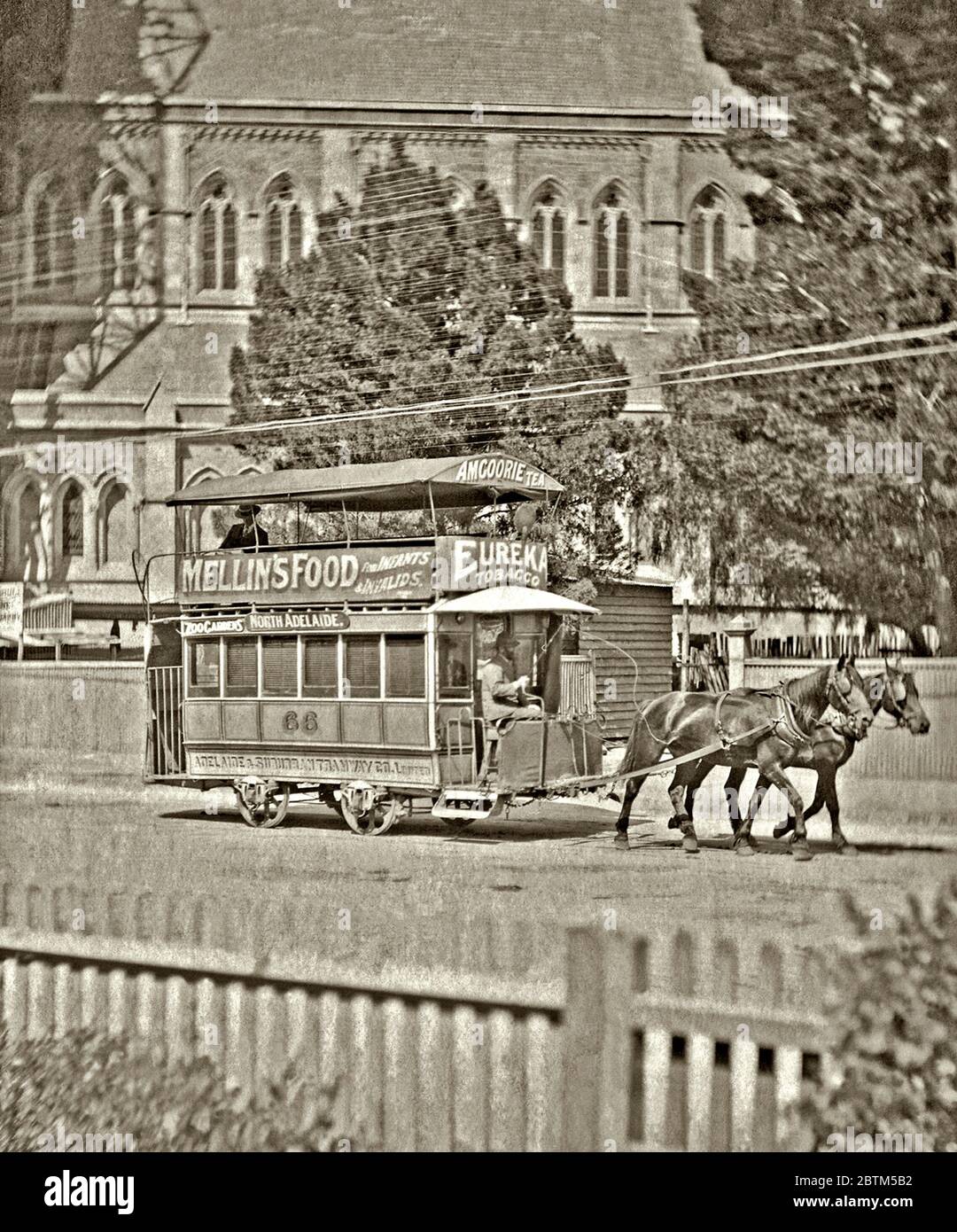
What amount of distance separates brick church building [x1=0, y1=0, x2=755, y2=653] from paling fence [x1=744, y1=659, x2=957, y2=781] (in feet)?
5.86

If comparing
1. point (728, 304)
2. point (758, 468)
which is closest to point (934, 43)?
point (728, 304)

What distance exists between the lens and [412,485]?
27.2ft

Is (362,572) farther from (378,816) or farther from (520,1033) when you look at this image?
(520,1033)

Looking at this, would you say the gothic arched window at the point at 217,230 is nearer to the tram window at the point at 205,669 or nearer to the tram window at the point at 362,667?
the tram window at the point at 205,669

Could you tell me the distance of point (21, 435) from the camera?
9250mm

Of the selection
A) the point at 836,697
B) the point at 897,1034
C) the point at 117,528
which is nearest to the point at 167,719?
the point at 117,528

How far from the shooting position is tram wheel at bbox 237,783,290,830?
8.63 m

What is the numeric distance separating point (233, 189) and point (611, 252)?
1910 millimetres

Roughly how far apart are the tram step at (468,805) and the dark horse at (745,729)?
1.95ft

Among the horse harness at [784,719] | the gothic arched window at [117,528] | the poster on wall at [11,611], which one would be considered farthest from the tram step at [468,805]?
the poster on wall at [11,611]

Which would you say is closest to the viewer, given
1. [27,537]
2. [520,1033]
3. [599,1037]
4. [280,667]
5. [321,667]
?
[599,1037]

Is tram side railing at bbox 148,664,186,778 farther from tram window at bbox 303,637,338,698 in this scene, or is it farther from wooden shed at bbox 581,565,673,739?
wooden shed at bbox 581,565,673,739

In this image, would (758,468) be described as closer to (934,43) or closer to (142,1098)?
(934,43)
